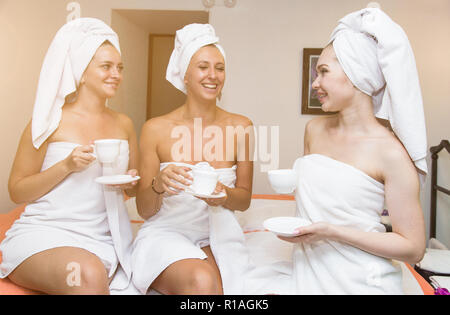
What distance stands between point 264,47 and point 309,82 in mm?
289

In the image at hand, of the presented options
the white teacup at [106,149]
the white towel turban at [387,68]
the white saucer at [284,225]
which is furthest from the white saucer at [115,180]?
the white towel turban at [387,68]

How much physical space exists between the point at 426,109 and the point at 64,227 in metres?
1.83

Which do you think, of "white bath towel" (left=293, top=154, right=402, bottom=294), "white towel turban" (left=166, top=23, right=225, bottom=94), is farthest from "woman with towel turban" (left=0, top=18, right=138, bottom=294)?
"white bath towel" (left=293, top=154, right=402, bottom=294)

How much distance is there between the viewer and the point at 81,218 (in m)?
1.17

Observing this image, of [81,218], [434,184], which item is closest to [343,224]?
[81,218]

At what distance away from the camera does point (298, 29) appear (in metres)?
1.76

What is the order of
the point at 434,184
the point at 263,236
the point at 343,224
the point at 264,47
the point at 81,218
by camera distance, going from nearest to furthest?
1. the point at 343,224
2. the point at 81,218
3. the point at 263,236
4. the point at 264,47
5. the point at 434,184

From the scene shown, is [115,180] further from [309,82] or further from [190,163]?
[309,82]

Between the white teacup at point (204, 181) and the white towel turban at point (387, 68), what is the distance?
1.65 ft

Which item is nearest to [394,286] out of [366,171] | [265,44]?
[366,171]

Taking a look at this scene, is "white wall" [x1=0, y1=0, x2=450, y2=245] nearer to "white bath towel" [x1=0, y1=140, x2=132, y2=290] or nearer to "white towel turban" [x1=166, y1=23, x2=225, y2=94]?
"white towel turban" [x1=166, y1=23, x2=225, y2=94]

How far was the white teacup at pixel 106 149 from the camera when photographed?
97 centimetres

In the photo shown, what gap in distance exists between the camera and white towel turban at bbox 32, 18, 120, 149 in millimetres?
1137

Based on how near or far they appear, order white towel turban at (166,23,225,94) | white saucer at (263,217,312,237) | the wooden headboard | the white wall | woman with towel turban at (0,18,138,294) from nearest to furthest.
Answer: white saucer at (263,217,312,237) < woman with towel turban at (0,18,138,294) < white towel turban at (166,23,225,94) < the white wall < the wooden headboard
